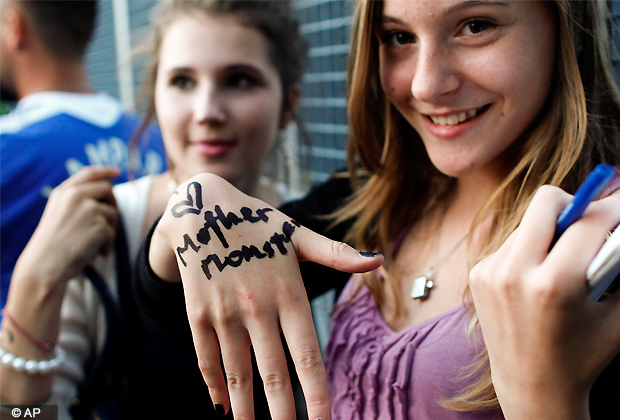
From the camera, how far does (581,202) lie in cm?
57

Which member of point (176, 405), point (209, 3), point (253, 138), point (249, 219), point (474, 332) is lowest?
point (176, 405)

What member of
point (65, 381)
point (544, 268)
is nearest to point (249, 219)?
point (544, 268)

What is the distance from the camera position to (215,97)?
1364 mm

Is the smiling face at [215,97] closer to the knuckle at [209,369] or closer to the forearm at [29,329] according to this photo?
the forearm at [29,329]

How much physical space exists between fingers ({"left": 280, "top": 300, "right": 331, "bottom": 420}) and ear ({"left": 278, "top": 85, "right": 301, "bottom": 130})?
1043 millimetres

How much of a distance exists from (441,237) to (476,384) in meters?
0.37

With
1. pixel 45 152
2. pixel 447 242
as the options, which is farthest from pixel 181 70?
pixel 447 242

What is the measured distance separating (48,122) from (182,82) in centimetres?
65

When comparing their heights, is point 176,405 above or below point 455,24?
below

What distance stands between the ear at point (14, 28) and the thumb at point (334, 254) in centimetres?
180

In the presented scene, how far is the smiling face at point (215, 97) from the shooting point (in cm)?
136

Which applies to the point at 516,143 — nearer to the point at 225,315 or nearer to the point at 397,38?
the point at 397,38

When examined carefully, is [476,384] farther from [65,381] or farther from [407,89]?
[65,381]

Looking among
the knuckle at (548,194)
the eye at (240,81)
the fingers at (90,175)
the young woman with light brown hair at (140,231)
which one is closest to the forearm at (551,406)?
the knuckle at (548,194)
